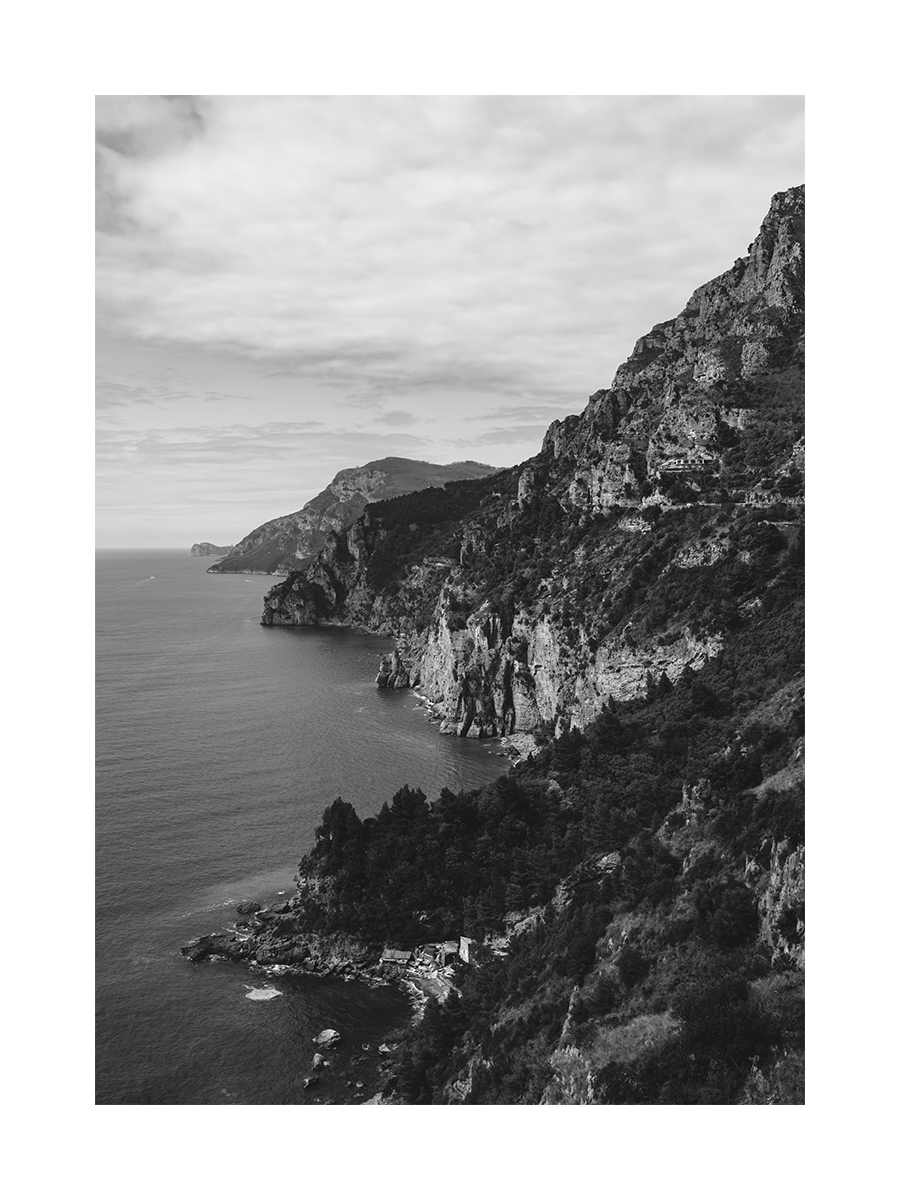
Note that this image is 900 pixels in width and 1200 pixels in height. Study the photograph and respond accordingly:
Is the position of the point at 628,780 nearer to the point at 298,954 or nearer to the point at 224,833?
the point at 298,954

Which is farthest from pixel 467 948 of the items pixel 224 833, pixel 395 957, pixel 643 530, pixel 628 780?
pixel 643 530

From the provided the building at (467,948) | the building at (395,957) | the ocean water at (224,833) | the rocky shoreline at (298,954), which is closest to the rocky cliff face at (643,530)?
the ocean water at (224,833)

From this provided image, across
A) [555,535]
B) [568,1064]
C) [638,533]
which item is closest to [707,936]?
[568,1064]

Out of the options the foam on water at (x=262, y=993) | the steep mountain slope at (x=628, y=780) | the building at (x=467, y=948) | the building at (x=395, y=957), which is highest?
the steep mountain slope at (x=628, y=780)

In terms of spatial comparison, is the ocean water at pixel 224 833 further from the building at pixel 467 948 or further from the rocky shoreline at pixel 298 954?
the building at pixel 467 948

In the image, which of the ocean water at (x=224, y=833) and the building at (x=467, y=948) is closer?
the ocean water at (x=224, y=833)
